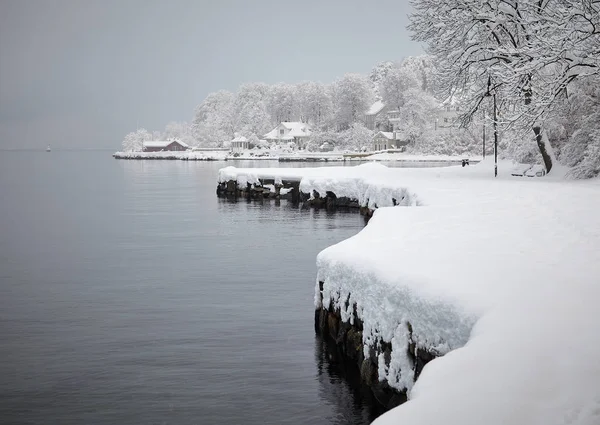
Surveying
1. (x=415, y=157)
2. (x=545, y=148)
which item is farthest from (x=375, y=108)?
(x=545, y=148)

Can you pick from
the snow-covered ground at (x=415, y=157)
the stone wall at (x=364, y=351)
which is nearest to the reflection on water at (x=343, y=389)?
the stone wall at (x=364, y=351)

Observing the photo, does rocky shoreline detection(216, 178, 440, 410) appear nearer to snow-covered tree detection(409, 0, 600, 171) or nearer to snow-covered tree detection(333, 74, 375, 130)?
snow-covered tree detection(409, 0, 600, 171)

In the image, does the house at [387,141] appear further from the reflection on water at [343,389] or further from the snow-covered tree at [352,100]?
the reflection on water at [343,389]

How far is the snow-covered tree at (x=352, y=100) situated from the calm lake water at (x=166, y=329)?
5191 inches

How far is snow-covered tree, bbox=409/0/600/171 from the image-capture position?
2809 cm

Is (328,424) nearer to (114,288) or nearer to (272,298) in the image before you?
(272,298)

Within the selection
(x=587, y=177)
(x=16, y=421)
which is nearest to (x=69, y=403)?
(x=16, y=421)

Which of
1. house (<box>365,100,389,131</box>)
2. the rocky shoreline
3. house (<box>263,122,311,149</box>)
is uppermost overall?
house (<box>365,100,389,131</box>)

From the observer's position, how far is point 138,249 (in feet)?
97.3

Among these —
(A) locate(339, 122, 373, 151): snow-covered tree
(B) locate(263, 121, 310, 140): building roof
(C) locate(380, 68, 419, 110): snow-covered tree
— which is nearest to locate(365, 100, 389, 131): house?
(C) locate(380, 68, 419, 110): snow-covered tree

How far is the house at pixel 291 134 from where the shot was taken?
17475 cm

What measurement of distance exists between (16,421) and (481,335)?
7.87 metres

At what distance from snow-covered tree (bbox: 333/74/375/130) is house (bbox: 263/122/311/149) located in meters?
11.8

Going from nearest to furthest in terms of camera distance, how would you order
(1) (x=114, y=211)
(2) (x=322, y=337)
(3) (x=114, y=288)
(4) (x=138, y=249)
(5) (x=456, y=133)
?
(2) (x=322, y=337)
(3) (x=114, y=288)
(4) (x=138, y=249)
(1) (x=114, y=211)
(5) (x=456, y=133)
